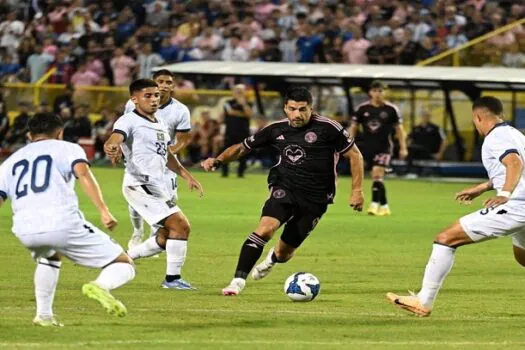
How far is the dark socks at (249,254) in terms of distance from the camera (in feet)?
44.1

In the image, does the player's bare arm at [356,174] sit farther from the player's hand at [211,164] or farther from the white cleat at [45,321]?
the white cleat at [45,321]

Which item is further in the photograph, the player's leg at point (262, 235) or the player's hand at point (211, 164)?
the player's hand at point (211, 164)

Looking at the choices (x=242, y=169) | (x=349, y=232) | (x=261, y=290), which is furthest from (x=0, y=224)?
(x=242, y=169)

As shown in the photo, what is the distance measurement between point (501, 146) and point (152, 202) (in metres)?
3.98

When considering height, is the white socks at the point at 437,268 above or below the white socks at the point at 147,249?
above

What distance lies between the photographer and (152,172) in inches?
569

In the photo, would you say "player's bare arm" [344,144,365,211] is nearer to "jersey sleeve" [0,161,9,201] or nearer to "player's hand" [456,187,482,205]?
"player's hand" [456,187,482,205]

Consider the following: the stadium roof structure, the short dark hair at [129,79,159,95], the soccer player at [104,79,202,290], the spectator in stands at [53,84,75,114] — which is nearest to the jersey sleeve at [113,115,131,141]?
the soccer player at [104,79,202,290]

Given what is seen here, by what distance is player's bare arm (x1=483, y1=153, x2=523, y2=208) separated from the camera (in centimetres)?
1152

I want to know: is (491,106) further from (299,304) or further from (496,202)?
(299,304)

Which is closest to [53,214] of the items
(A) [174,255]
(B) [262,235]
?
(B) [262,235]

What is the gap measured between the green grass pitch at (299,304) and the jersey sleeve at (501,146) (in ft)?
4.55

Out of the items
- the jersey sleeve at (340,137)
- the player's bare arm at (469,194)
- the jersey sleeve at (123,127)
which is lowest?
the jersey sleeve at (340,137)

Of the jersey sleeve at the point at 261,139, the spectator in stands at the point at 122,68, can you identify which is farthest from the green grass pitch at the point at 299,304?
the spectator in stands at the point at 122,68
